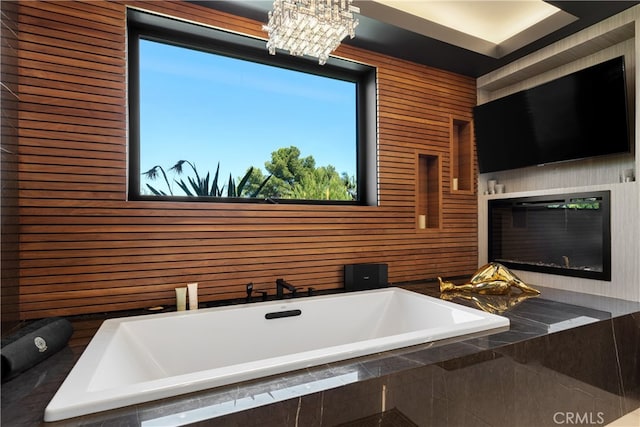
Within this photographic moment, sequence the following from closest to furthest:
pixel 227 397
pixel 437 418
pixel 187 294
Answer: pixel 227 397
pixel 437 418
pixel 187 294

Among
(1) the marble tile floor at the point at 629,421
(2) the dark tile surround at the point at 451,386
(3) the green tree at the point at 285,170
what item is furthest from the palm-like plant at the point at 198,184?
(1) the marble tile floor at the point at 629,421

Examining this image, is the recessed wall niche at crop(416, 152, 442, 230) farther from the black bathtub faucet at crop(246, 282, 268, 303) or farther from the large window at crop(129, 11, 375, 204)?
the black bathtub faucet at crop(246, 282, 268, 303)

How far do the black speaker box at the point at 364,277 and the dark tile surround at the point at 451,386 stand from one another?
2.94ft

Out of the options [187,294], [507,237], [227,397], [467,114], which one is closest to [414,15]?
[467,114]

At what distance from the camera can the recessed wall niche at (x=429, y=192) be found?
2992mm

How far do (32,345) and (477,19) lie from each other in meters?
3.33

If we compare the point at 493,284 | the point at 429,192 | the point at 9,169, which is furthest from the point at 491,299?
the point at 9,169

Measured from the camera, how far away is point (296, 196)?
261 cm

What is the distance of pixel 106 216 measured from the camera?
1.88 meters

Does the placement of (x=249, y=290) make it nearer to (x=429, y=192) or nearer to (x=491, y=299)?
(x=491, y=299)

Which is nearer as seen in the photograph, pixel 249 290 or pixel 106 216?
pixel 106 216

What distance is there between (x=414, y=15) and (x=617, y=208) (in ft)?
6.30

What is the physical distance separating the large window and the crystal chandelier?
2.81ft

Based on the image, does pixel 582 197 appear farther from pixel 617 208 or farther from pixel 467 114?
pixel 467 114
